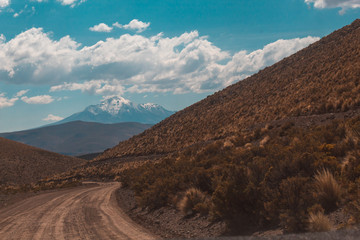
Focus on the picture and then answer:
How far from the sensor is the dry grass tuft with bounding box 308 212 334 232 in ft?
19.4

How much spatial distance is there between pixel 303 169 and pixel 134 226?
6748 millimetres

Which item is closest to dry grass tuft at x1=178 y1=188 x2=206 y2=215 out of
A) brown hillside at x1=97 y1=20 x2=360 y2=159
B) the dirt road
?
the dirt road

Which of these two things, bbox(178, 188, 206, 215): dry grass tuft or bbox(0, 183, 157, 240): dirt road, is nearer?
bbox(0, 183, 157, 240): dirt road

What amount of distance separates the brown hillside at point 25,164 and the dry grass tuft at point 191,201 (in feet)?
226

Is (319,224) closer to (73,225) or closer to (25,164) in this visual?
(73,225)

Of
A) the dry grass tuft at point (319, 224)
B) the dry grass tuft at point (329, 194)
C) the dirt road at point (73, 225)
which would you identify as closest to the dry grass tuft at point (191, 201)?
the dirt road at point (73, 225)

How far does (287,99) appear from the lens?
3741 cm

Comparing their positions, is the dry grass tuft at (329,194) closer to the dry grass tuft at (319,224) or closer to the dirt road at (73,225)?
the dry grass tuft at (319,224)

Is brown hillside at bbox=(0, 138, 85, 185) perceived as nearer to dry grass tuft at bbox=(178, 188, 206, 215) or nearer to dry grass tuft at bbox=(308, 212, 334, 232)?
dry grass tuft at bbox=(178, 188, 206, 215)

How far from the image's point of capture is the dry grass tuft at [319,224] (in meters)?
5.92

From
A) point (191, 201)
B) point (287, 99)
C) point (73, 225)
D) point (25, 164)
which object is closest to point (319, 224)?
point (191, 201)

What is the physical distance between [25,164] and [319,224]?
91.8 meters

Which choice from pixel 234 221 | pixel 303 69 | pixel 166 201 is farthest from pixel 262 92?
pixel 234 221

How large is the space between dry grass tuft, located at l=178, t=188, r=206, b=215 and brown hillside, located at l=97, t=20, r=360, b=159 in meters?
17.6
